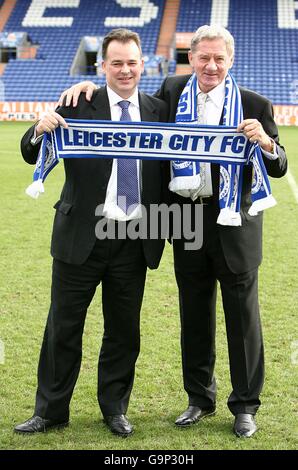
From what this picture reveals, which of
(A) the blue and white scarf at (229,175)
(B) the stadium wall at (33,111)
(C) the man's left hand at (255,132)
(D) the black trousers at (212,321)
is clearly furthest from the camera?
(B) the stadium wall at (33,111)

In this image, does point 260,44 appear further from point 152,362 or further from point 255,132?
point 255,132

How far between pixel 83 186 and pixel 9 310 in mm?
2348

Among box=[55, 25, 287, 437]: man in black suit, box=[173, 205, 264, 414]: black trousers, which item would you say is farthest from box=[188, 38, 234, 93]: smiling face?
box=[173, 205, 264, 414]: black trousers

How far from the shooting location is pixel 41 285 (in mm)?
5953

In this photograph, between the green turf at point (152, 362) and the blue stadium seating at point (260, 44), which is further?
the blue stadium seating at point (260, 44)

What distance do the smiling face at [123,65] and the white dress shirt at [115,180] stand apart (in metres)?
0.08

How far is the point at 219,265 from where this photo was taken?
3.31 meters

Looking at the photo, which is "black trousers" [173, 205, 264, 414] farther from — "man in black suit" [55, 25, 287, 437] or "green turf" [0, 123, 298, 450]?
"green turf" [0, 123, 298, 450]

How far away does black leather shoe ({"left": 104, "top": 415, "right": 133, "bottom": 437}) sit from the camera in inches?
130

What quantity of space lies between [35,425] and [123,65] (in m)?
1.77

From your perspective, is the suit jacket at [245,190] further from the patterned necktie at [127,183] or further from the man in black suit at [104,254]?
the patterned necktie at [127,183]

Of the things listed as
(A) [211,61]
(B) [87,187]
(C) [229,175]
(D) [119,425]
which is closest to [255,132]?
(C) [229,175]

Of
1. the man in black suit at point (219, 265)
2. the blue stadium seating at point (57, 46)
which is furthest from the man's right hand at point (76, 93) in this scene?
the blue stadium seating at point (57, 46)

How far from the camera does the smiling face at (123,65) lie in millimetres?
3023
